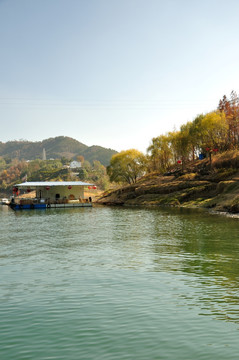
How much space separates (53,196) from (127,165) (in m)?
32.2

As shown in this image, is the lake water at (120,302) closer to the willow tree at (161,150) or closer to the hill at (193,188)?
the hill at (193,188)

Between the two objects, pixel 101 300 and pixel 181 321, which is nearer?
pixel 181 321

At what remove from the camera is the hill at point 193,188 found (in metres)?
70.6

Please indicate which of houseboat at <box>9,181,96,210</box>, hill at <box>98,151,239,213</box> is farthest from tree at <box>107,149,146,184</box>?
houseboat at <box>9,181,96,210</box>

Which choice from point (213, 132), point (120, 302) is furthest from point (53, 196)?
point (120, 302)

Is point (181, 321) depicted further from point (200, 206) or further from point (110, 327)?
point (200, 206)

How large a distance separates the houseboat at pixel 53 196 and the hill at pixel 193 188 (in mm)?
9762

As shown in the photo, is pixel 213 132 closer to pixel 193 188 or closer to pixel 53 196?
pixel 193 188

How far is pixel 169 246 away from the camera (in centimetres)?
2791

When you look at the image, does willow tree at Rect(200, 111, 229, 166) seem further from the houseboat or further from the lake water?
the lake water

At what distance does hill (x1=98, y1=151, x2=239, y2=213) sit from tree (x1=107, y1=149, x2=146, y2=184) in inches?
514

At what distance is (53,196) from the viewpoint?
312 feet

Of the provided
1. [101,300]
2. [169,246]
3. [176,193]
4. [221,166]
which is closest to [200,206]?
[176,193]

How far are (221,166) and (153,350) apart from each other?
84.9 m
